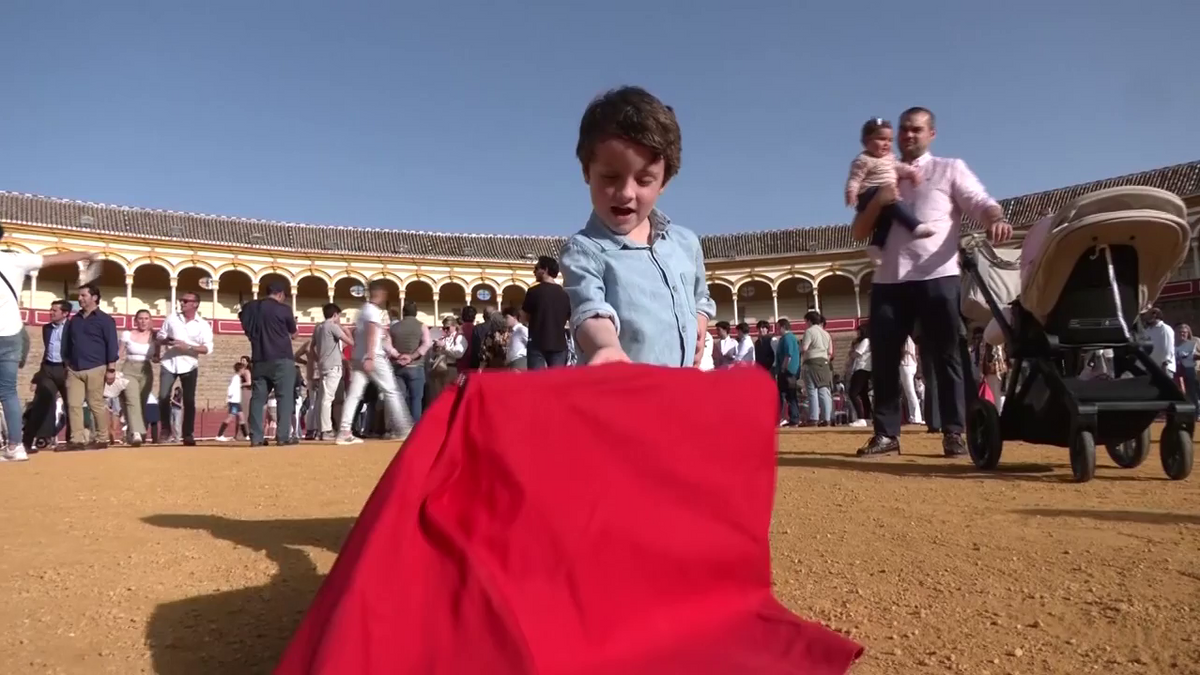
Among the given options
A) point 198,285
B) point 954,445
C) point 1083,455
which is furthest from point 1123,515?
point 198,285

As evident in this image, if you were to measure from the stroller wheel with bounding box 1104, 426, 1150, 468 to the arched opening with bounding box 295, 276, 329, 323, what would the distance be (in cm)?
4282

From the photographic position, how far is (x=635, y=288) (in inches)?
80.0

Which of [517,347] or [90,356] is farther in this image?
[517,347]

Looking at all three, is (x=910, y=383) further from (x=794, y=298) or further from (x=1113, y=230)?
(x=794, y=298)

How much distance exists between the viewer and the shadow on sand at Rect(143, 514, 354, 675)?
160 cm

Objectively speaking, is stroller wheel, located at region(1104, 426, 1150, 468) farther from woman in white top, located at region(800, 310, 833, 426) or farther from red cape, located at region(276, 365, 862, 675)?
woman in white top, located at region(800, 310, 833, 426)

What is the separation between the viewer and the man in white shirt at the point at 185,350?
8.67 meters

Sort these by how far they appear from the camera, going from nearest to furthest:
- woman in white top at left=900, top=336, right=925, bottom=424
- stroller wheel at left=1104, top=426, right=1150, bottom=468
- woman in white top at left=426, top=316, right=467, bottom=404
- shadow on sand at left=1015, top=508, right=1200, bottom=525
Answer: shadow on sand at left=1015, top=508, right=1200, bottom=525 < stroller wheel at left=1104, top=426, right=1150, bottom=468 < woman in white top at left=900, top=336, right=925, bottom=424 < woman in white top at left=426, top=316, right=467, bottom=404

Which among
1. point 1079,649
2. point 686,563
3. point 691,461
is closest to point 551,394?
point 691,461

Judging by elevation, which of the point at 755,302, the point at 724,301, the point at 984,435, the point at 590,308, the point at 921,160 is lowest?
the point at 984,435

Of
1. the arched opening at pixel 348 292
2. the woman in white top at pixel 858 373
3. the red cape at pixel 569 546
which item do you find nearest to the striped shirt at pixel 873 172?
the red cape at pixel 569 546

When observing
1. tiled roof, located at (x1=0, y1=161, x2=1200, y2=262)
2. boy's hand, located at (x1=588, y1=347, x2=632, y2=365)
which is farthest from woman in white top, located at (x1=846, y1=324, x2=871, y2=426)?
tiled roof, located at (x1=0, y1=161, x2=1200, y2=262)

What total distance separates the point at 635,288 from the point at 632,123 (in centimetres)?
44

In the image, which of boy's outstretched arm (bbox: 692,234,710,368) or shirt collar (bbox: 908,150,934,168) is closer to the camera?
boy's outstretched arm (bbox: 692,234,710,368)
